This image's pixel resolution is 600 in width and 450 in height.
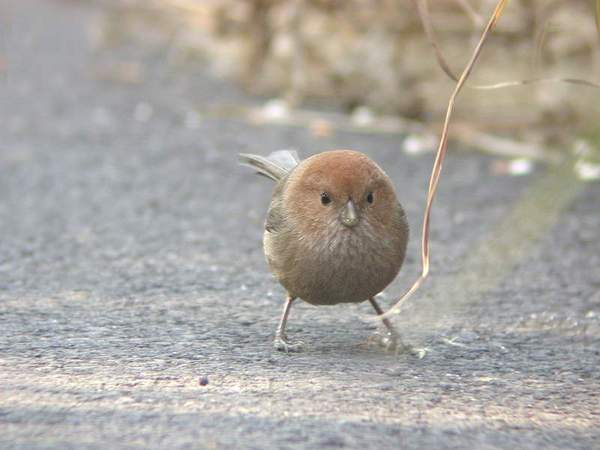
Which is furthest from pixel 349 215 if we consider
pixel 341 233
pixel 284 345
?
pixel 284 345

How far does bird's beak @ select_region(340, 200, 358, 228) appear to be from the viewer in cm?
293

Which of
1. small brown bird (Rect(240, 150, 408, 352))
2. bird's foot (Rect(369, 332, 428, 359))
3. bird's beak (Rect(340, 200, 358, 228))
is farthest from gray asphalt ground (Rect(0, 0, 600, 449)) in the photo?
bird's beak (Rect(340, 200, 358, 228))

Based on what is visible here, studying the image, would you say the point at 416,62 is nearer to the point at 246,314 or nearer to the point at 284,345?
the point at 246,314

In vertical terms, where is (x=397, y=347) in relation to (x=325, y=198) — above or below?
below

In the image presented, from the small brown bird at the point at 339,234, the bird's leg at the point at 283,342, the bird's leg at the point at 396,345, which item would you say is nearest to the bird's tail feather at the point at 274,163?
the small brown bird at the point at 339,234

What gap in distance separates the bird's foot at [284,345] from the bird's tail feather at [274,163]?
0.59 meters

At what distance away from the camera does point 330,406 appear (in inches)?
100

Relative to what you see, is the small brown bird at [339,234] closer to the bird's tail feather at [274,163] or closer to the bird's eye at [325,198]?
the bird's eye at [325,198]

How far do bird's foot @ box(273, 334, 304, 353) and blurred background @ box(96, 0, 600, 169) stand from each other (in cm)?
246

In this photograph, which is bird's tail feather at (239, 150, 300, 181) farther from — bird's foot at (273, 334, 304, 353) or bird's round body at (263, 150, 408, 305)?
bird's foot at (273, 334, 304, 353)

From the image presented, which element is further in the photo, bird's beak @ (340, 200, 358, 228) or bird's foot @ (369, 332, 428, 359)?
bird's foot @ (369, 332, 428, 359)

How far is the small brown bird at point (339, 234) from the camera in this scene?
2951 mm

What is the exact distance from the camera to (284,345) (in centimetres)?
308

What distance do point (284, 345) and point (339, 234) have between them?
0.38 m
